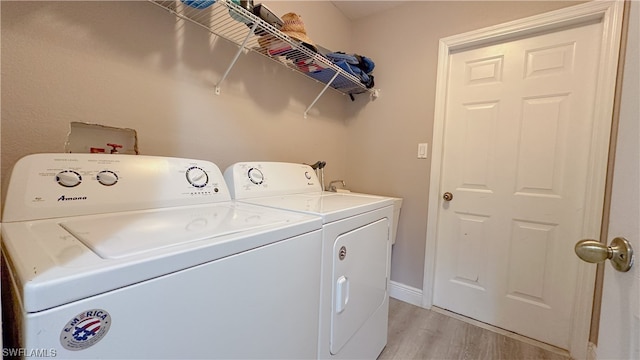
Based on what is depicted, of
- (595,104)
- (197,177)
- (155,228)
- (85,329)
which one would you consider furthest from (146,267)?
(595,104)

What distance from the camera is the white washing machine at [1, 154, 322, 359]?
387 millimetres

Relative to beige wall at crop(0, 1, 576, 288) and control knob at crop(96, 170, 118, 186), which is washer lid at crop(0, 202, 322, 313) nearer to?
control knob at crop(96, 170, 118, 186)

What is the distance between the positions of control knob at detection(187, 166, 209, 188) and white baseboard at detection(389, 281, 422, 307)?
1712 mm

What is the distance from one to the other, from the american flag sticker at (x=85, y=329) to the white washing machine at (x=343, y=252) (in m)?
0.58

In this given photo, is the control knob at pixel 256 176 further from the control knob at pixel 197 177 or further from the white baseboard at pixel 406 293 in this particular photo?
the white baseboard at pixel 406 293

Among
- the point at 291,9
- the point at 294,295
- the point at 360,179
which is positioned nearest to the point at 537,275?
the point at 360,179

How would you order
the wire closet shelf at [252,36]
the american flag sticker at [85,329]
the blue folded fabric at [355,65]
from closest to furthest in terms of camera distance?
the american flag sticker at [85,329] < the wire closet shelf at [252,36] < the blue folded fabric at [355,65]

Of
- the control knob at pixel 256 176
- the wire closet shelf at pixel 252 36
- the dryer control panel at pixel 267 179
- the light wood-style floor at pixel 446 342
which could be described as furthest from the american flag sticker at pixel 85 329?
the light wood-style floor at pixel 446 342

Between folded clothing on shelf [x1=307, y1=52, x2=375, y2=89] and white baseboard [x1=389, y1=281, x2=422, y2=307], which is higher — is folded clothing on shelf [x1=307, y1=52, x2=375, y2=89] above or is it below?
above

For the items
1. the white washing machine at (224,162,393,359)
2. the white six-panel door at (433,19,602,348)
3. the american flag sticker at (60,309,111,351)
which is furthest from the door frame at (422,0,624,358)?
the american flag sticker at (60,309,111,351)

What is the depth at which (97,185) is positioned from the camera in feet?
2.60

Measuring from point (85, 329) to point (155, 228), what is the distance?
283 mm

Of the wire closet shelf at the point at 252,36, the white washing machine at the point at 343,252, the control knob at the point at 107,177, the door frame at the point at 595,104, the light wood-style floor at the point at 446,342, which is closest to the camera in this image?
the control knob at the point at 107,177

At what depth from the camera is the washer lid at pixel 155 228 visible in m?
0.51
